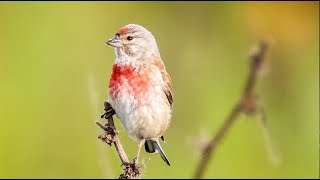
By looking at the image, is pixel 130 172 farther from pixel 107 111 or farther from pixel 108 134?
pixel 107 111

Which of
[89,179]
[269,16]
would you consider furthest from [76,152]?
[269,16]

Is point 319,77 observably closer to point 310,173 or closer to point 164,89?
point 310,173

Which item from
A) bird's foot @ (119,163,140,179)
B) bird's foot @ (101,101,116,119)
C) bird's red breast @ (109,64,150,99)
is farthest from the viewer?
bird's red breast @ (109,64,150,99)

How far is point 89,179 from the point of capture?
261 inches

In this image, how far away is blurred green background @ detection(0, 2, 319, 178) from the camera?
7.03m

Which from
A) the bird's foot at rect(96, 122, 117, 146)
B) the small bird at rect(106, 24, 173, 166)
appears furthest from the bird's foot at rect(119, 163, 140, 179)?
the small bird at rect(106, 24, 173, 166)

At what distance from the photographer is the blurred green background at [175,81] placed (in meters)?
7.03

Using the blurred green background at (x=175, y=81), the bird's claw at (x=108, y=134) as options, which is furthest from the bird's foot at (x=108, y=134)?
the blurred green background at (x=175, y=81)

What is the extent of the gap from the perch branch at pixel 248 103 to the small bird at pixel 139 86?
1.41 metres

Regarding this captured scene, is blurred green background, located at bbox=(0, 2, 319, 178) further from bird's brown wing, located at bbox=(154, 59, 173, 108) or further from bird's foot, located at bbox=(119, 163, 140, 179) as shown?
bird's foot, located at bbox=(119, 163, 140, 179)

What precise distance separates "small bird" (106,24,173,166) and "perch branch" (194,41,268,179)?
1.41 metres

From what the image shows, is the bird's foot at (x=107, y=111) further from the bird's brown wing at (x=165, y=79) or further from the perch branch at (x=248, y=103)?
the perch branch at (x=248, y=103)

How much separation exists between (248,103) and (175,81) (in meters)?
5.53

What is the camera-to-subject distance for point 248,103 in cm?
207
